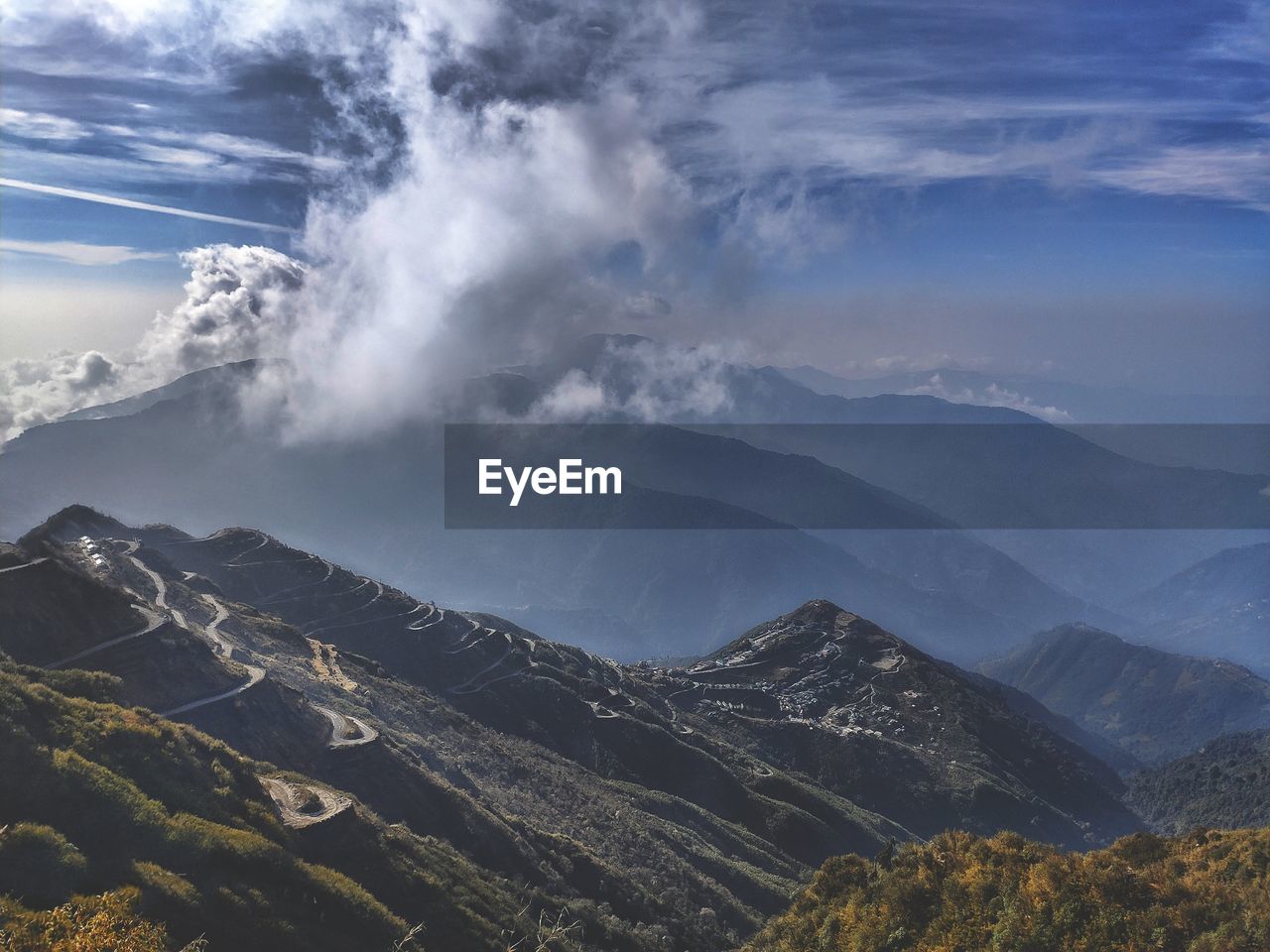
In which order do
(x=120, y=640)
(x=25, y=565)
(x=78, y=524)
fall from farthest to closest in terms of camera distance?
1. (x=78, y=524)
2. (x=120, y=640)
3. (x=25, y=565)

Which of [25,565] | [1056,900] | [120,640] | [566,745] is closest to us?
[1056,900]

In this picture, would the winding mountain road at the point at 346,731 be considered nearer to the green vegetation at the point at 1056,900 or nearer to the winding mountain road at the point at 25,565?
the winding mountain road at the point at 25,565

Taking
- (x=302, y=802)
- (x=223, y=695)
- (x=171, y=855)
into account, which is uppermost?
(x=171, y=855)

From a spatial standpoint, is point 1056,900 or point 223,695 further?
point 223,695

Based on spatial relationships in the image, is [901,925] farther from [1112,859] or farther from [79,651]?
[79,651]

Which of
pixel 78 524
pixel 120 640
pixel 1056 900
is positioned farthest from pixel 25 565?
pixel 78 524

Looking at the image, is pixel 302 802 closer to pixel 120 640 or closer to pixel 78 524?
pixel 120 640

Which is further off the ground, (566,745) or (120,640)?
(120,640)

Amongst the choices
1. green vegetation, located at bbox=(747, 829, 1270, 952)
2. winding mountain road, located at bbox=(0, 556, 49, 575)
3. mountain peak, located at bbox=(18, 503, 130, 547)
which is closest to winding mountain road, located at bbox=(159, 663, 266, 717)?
winding mountain road, located at bbox=(0, 556, 49, 575)
